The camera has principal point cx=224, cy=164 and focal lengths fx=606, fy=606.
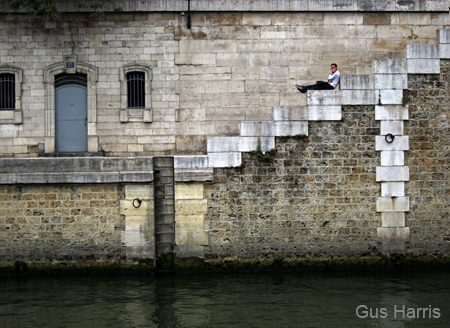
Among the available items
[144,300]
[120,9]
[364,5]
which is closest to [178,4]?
[120,9]

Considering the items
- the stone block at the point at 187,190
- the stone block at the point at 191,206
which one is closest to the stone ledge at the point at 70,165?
the stone block at the point at 187,190

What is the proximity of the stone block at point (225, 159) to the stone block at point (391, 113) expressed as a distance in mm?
2919

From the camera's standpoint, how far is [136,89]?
46.1ft

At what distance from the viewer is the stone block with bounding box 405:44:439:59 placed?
12.1m

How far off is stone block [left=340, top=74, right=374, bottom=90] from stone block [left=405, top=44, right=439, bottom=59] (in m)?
0.90

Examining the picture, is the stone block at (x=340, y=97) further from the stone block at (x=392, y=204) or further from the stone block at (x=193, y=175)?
the stone block at (x=193, y=175)

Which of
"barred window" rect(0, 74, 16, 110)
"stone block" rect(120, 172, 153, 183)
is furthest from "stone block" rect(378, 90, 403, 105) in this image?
"barred window" rect(0, 74, 16, 110)

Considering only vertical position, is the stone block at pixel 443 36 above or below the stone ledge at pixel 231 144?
above

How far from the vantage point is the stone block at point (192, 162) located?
12000 millimetres

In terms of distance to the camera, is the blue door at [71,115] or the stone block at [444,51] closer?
the stone block at [444,51]

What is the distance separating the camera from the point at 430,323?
9.06 metres

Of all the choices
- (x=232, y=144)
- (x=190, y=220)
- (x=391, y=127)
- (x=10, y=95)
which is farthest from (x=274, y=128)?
(x=10, y=95)

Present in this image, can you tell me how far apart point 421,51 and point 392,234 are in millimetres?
3727

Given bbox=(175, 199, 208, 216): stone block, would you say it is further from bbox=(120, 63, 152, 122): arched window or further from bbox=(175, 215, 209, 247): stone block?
bbox=(120, 63, 152, 122): arched window
